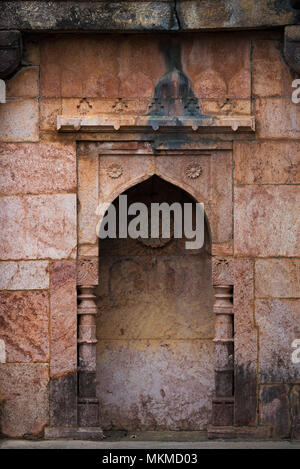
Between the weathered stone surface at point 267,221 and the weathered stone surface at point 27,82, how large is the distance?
2.00 m

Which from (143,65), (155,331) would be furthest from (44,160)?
(155,331)

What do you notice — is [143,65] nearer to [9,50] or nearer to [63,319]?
[9,50]

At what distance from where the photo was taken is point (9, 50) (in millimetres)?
7965

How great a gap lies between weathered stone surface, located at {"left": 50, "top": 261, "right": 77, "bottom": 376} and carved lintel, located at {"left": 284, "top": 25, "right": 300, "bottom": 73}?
8.55 ft

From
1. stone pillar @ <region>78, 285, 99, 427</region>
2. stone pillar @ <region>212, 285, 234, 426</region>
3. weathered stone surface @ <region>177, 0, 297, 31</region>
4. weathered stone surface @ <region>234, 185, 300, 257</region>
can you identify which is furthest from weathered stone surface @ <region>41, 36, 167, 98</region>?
stone pillar @ <region>212, 285, 234, 426</region>

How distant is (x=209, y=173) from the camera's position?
820 centimetres

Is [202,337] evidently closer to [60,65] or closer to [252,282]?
[252,282]

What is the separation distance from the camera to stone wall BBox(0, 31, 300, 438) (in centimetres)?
806

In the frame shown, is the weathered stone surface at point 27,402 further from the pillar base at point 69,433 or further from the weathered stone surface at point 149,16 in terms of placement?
the weathered stone surface at point 149,16

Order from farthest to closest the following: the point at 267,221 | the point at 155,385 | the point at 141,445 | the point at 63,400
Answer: the point at 155,385
the point at 267,221
the point at 63,400
the point at 141,445

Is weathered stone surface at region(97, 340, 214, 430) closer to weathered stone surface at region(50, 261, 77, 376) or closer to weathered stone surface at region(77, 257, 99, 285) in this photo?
weathered stone surface at region(50, 261, 77, 376)

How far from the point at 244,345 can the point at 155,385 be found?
3.43 ft

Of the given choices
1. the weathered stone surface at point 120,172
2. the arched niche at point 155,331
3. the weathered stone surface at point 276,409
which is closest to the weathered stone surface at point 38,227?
the weathered stone surface at point 120,172

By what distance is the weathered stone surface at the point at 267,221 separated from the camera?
8.12 meters
